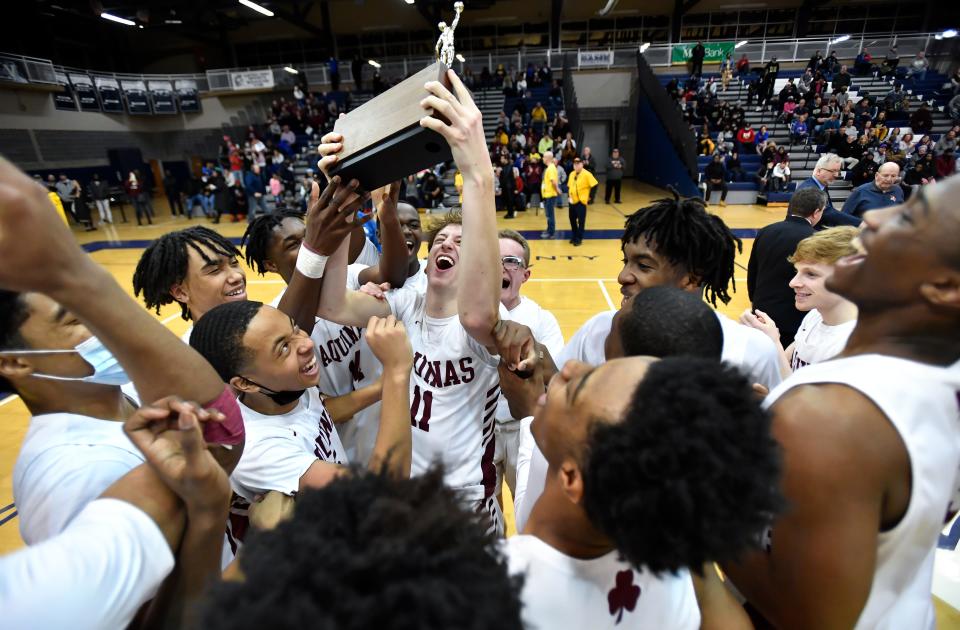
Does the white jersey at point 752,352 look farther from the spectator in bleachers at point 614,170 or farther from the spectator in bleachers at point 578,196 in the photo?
the spectator in bleachers at point 614,170

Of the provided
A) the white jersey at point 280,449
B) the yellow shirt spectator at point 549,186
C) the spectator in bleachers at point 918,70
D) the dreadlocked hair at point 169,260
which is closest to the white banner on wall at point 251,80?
the yellow shirt spectator at point 549,186

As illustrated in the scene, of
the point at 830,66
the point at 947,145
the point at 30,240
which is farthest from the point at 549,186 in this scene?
the point at 830,66

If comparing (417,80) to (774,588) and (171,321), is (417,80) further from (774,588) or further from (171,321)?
(171,321)

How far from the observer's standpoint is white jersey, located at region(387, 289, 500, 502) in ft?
7.36

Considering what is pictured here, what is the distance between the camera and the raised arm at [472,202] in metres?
1.41

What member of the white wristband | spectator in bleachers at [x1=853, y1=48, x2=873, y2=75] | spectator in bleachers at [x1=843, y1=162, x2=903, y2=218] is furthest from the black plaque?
spectator in bleachers at [x1=853, y1=48, x2=873, y2=75]

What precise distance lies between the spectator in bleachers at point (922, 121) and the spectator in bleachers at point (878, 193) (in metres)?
15.0

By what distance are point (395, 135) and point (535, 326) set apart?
1557 millimetres

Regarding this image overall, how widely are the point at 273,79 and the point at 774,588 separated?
2684 cm

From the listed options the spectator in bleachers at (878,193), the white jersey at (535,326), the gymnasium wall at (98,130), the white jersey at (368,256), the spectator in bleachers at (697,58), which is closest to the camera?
the white jersey at (535,326)

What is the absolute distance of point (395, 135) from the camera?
4.93 ft

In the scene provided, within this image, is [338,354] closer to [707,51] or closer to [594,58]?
[594,58]

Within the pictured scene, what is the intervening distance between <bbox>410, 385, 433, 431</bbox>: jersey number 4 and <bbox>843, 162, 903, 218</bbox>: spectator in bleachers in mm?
5723

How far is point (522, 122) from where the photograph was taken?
19156 mm
